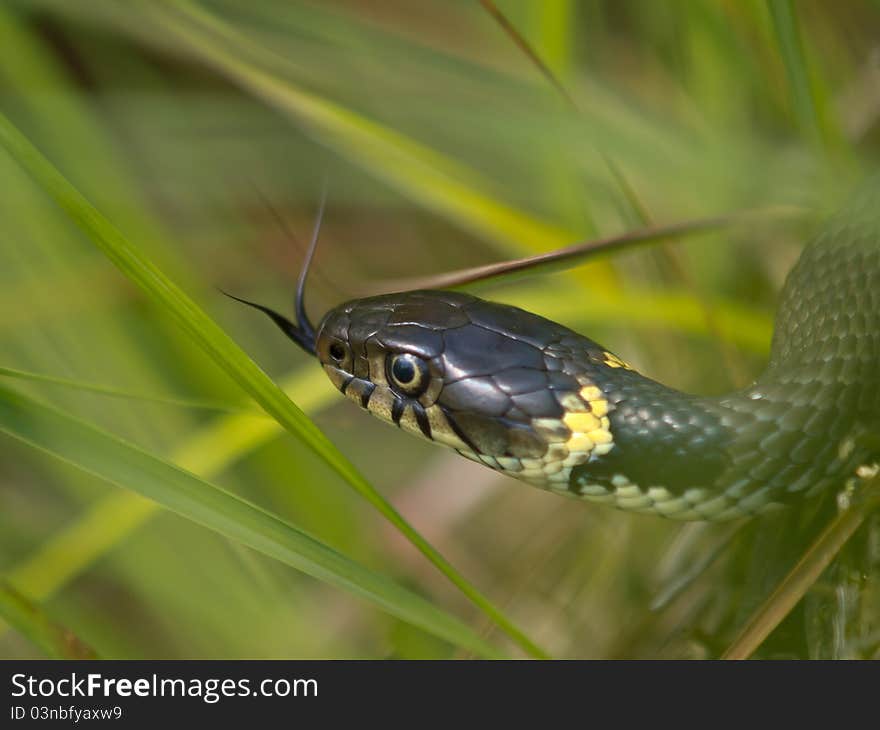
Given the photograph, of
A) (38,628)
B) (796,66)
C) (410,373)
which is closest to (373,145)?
(410,373)

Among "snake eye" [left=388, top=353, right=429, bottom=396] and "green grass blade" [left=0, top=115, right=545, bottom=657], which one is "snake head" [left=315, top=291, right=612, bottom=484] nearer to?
"snake eye" [left=388, top=353, right=429, bottom=396]

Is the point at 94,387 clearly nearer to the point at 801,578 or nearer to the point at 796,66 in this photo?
the point at 801,578

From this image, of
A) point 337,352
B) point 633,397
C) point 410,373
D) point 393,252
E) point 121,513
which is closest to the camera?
point 633,397

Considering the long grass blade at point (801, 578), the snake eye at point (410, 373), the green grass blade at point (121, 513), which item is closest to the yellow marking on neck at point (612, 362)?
the snake eye at point (410, 373)

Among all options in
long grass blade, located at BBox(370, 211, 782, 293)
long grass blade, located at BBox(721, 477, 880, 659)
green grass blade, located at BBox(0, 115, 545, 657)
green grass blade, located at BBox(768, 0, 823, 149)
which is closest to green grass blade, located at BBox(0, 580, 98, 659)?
green grass blade, located at BBox(0, 115, 545, 657)

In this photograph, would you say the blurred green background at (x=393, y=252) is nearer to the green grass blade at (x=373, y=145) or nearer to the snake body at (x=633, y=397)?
the green grass blade at (x=373, y=145)

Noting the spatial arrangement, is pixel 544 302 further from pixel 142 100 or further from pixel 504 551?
pixel 142 100
